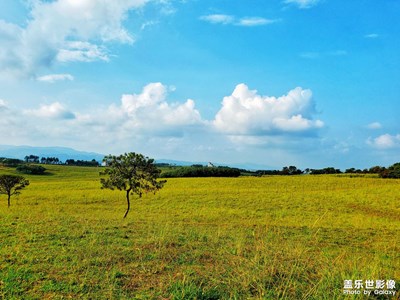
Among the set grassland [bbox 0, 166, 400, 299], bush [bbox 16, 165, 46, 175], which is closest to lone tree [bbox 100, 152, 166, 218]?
grassland [bbox 0, 166, 400, 299]

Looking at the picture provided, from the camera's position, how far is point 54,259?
10562mm

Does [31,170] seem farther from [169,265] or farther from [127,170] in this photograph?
[169,265]

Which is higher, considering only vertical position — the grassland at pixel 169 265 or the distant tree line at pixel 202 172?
the distant tree line at pixel 202 172

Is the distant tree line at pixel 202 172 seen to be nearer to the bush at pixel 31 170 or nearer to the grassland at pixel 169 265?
the bush at pixel 31 170

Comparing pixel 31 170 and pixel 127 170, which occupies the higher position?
pixel 127 170

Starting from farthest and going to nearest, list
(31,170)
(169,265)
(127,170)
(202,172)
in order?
(31,170) < (202,172) < (127,170) < (169,265)

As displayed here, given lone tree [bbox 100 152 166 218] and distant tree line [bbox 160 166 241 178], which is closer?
lone tree [bbox 100 152 166 218]

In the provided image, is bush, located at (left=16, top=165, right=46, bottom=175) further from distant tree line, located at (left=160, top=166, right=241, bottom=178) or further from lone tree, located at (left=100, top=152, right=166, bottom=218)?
lone tree, located at (left=100, top=152, right=166, bottom=218)

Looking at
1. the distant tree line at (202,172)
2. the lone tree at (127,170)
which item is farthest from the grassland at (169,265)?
the distant tree line at (202,172)

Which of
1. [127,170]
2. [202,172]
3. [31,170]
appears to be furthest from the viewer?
[31,170]

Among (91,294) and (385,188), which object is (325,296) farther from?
(385,188)

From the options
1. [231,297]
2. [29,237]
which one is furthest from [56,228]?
[231,297]

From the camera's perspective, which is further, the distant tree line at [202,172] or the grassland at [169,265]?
the distant tree line at [202,172]

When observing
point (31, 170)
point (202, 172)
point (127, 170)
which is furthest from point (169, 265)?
point (31, 170)
